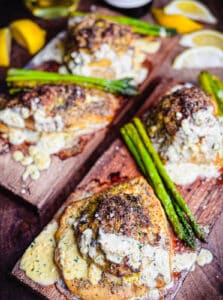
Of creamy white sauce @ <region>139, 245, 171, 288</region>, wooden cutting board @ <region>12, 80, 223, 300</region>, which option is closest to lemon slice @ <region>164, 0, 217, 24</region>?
wooden cutting board @ <region>12, 80, 223, 300</region>

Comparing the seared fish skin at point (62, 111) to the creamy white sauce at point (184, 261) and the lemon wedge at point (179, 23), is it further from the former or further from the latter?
the lemon wedge at point (179, 23)

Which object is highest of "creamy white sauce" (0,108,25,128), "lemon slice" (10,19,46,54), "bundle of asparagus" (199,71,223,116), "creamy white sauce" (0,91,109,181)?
"lemon slice" (10,19,46,54)

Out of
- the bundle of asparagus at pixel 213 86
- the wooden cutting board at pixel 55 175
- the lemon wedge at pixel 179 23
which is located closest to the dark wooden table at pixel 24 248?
the wooden cutting board at pixel 55 175

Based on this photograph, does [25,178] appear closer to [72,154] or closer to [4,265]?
[72,154]

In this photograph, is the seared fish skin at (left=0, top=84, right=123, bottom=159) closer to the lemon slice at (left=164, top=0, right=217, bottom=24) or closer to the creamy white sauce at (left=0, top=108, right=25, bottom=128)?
the creamy white sauce at (left=0, top=108, right=25, bottom=128)

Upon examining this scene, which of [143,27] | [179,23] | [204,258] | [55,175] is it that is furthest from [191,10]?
[204,258]
